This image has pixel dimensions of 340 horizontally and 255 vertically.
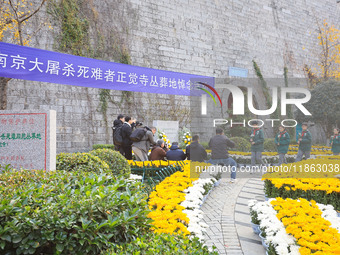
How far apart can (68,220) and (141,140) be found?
6.29 m

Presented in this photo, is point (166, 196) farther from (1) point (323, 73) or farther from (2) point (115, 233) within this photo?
(1) point (323, 73)

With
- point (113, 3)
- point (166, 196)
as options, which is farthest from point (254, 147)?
point (113, 3)

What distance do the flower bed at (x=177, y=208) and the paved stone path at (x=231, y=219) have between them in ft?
0.94

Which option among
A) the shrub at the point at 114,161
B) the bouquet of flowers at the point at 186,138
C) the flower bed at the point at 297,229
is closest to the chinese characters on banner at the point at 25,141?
the shrub at the point at 114,161

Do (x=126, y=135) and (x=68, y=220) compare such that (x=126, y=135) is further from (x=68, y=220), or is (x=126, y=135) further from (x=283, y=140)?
(x=68, y=220)

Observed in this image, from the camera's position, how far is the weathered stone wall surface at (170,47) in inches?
469

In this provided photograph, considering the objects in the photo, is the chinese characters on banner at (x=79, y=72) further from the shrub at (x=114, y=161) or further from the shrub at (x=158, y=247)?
the shrub at (x=158, y=247)

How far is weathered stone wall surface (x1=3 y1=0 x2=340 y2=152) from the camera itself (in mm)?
11922

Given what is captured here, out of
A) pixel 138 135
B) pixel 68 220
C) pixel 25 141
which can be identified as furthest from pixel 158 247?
pixel 138 135

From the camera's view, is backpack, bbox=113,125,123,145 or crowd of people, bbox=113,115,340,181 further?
backpack, bbox=113,125,123,145

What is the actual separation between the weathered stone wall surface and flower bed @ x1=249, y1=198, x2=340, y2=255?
9111 millimetres

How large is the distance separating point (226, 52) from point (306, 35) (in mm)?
9762

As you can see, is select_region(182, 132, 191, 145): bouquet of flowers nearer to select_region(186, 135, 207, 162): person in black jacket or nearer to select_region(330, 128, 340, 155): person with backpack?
select_region(186, 135, 207, 162): person in black jacket

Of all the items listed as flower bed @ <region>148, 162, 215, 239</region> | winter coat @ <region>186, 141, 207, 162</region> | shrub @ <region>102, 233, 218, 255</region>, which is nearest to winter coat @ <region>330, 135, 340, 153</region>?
winter coat @ <region>186, 141, 207, 162</region>
